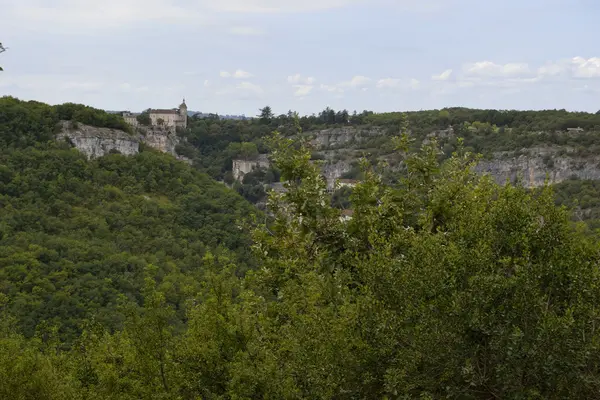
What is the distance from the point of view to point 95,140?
5600 cm

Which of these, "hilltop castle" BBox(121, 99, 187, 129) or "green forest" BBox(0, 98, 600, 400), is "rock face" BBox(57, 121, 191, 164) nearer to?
"green forest" BBox(0, 98, 600, 400)

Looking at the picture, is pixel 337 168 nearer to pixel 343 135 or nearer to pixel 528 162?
pixel 343 135

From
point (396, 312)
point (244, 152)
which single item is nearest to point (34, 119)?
point (244, 152)

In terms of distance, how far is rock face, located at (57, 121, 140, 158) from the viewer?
180 ft

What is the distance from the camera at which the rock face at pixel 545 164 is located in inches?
2549

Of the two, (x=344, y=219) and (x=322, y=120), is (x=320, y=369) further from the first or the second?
(x=322, y=120)

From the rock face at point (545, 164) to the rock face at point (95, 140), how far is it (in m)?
31.4

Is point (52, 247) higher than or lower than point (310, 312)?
lower

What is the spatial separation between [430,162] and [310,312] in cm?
399

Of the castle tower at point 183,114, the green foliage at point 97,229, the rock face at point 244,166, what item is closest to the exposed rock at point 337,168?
the rock face at point 244,166

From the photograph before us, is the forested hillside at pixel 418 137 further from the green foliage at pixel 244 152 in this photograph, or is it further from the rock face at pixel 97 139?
the rock face at pixel 97 139

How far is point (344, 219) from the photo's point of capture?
10586mm

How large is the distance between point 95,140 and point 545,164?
45.0 meters

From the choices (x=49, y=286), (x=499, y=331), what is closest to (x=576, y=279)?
(x=499, y=331)
